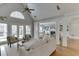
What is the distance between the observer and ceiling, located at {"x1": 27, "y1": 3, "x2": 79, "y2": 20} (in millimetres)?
2035

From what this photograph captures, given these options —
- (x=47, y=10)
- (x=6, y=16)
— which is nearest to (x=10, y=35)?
(x=6, y=16)

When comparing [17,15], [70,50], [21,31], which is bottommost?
[70,50]

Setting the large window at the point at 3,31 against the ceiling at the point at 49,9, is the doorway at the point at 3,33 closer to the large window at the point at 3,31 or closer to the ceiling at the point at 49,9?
the large window at the point at 3,31

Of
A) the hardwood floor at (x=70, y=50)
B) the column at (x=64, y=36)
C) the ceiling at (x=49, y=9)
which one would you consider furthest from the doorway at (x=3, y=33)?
the column at (x=64, y=36)

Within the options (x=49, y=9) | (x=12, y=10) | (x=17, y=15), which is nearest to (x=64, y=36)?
(x=49, y=9)

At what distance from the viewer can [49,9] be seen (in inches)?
82.4

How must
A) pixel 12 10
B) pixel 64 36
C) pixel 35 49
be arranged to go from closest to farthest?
pixel 12 10, pixel 35 49, pixel 64 36

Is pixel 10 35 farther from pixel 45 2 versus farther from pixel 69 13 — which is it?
pixel 69 13

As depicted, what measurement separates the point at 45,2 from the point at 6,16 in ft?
2.69

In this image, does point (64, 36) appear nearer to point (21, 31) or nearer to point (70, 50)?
point (70, 50)

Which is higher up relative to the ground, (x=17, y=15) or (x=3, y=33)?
(x=17, y=15)

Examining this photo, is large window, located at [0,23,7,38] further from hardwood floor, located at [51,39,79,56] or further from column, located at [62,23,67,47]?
column, located at [62,23,67,47]

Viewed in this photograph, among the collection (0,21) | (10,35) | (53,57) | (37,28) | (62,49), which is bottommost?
(53,57)

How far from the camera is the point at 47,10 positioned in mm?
2105
